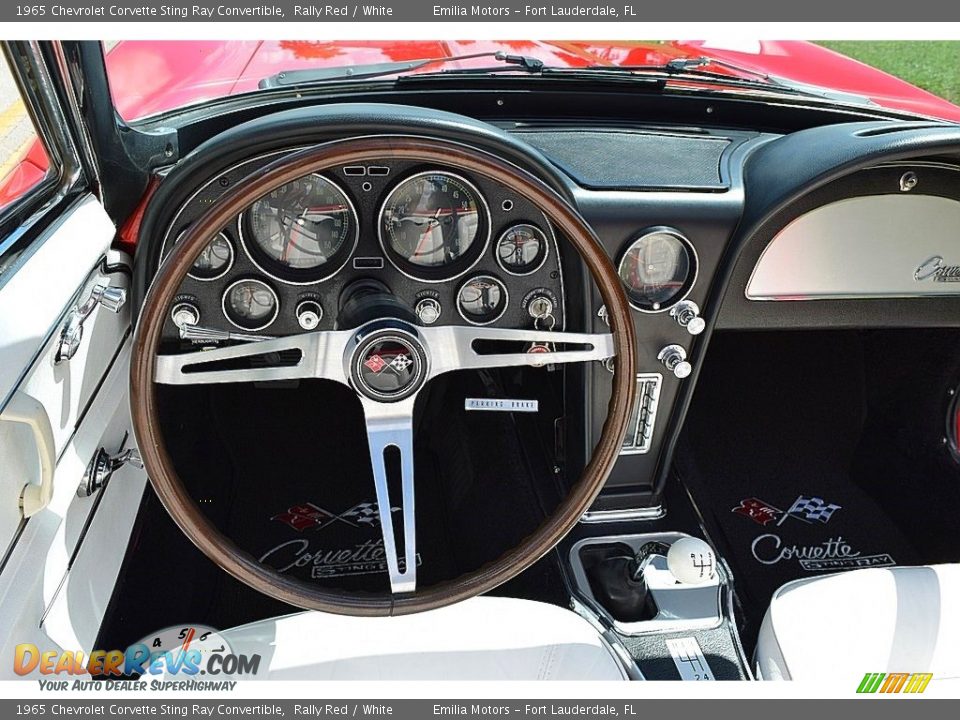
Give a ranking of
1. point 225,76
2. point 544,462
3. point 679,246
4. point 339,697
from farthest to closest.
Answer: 1. point 544,462
2. point 225,76
3. point 679,246
4. point 339,697

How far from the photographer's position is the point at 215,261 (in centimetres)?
166

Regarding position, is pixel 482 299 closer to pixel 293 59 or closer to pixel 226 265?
pixel 226 265

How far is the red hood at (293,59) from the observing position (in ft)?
7.18

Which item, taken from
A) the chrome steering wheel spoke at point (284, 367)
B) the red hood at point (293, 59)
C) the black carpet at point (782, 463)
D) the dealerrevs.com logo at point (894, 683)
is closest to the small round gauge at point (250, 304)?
the chrome steering wheel spoke at point (284, 367)

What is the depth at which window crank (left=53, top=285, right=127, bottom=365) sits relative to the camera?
1.62m

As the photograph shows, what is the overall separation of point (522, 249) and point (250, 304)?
60 centimetres

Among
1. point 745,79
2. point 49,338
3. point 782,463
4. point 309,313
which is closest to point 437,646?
point 309,313

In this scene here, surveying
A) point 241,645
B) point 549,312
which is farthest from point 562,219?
point 241,645

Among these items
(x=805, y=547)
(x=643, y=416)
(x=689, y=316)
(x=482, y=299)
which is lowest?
(x=805, y=547)

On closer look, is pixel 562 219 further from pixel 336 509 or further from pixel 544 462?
pixel 336 509

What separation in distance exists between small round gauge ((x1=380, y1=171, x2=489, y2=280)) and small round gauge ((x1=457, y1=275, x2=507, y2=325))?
5cm

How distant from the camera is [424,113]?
1445 millimetres

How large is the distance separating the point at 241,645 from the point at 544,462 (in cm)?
116

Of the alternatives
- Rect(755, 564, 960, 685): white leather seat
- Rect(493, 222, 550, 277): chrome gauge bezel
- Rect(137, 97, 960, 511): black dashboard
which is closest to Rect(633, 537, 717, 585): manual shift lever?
Rect(755, 564, 960, 685): white leather seat
